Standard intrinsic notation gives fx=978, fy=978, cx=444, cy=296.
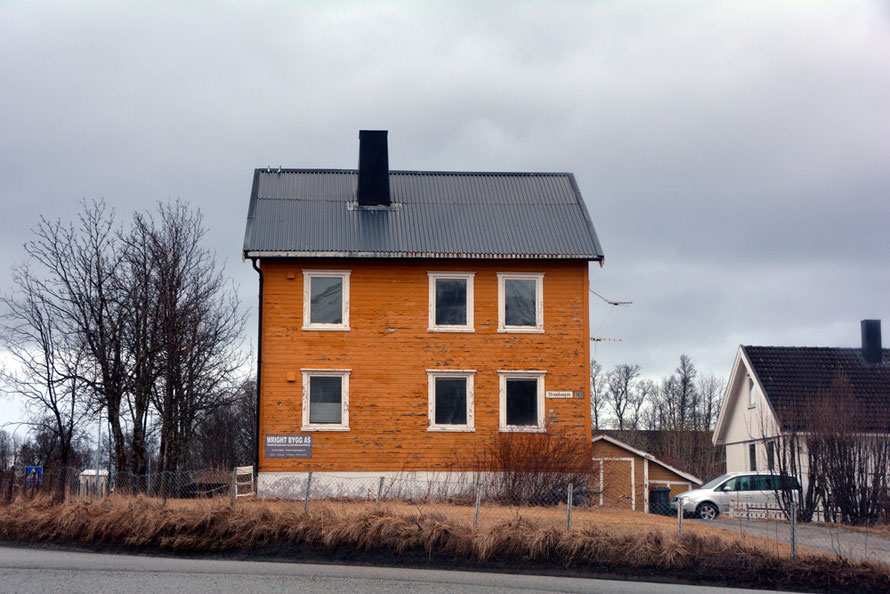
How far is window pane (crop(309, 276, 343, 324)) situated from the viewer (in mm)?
29031

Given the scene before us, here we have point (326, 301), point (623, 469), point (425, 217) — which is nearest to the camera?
point (326, 301)

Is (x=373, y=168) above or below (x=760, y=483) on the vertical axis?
above

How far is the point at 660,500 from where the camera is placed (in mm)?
32500

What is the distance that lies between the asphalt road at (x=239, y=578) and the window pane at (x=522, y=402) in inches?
488

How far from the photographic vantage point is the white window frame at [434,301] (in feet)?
95.6

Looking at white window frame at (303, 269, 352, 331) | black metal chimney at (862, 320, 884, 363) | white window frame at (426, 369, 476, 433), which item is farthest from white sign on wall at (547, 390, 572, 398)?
black metal chimney at (862, 320, 884, 363)

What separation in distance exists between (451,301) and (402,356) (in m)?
2.25

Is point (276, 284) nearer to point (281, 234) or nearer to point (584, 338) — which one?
point (281, 234)

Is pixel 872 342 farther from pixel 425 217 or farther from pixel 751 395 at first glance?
pixel 425 217

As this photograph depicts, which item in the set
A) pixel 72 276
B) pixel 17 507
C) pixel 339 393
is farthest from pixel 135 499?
pixel 72 276

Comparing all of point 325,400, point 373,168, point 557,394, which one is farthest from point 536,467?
point 373,168

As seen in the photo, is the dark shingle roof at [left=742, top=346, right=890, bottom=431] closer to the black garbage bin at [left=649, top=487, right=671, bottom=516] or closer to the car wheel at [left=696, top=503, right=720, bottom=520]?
the car wheel at [left=696, top=503, right=720, bottom=520]

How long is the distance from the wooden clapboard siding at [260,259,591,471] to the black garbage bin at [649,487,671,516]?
16.9 ft

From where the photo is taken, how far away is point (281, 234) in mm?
29172
